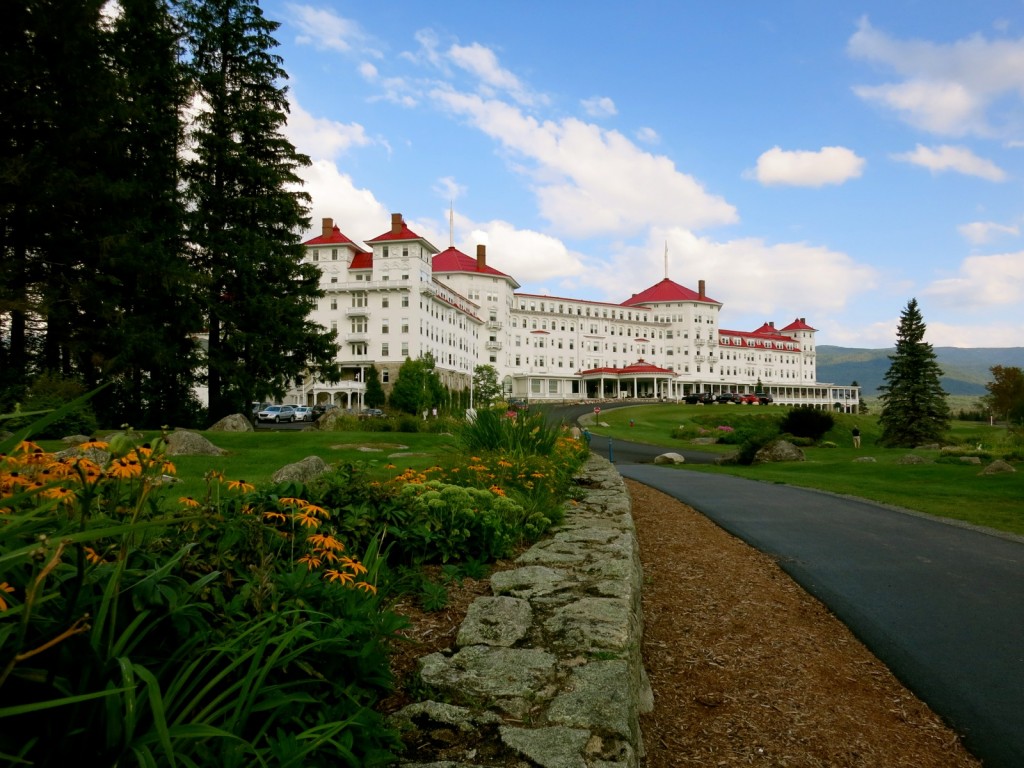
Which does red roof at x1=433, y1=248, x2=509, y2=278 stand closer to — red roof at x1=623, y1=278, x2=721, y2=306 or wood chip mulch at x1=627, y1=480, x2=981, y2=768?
red roof at x1=623, y1=278, x2=721, y2=306

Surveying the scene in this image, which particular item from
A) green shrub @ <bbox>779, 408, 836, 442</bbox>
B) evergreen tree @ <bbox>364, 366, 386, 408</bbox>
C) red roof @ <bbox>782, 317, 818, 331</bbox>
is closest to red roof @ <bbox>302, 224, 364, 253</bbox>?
evergreen tree @ <bbox>364, 366, 386, 408</bbox>

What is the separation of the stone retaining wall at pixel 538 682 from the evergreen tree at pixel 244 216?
2880cm

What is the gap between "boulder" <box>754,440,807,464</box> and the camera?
90.5 feet

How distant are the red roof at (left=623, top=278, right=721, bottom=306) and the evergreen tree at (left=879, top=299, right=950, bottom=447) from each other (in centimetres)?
9164

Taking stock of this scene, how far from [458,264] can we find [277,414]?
58315 mm

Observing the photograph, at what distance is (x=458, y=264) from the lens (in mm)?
108250

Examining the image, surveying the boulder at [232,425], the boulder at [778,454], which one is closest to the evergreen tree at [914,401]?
the boulder at [778,454]

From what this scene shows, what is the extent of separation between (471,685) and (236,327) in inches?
1244

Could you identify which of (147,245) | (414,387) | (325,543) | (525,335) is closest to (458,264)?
(525,335)

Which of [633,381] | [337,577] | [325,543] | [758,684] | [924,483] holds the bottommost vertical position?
[924,483]

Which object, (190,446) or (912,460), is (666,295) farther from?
(190,446)

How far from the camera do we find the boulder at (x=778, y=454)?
27597 mm

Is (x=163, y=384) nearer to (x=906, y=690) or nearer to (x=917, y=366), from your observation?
(x=906, y=690)

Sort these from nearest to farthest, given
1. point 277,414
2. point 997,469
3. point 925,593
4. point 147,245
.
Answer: point 925,593
point 997,469
point 147,245
point 277,414
